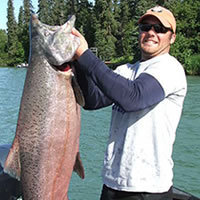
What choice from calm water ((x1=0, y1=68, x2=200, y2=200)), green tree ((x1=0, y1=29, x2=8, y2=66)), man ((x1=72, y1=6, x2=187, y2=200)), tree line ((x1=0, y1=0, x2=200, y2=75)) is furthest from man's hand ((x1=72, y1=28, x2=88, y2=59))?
green tree ((x1=0, y1=29, x2=8, y2=66))

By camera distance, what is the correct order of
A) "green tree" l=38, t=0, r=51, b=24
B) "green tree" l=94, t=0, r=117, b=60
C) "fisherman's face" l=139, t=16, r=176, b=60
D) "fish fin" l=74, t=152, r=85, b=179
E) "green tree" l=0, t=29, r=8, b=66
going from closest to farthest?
"fish fin" l=74, t=152, r=85, b=179 < "fisherman's face" l=139, t=16, r=176, b=60 < "green tree" l=38, t=0, r=51, b=24 < "green tree" l=94, t=0, r=117, b=60 < "green tree" l=0, t=29, r=8, b=66

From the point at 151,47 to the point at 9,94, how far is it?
24.0 metres

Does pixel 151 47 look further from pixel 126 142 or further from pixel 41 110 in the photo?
pixel 41 110

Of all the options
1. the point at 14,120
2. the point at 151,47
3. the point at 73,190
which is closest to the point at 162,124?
the point at 151,47

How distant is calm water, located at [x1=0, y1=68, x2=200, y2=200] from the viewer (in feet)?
27.8

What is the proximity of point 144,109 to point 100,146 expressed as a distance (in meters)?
9.59

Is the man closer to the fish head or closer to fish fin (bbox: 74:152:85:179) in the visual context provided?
the fish head

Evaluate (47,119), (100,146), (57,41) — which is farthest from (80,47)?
(100,146)

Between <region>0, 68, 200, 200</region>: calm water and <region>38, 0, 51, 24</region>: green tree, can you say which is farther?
<region>0, 68, 200, 200</region>: calm water

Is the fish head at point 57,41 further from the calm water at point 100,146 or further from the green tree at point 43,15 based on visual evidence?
the calm water at point 100,146

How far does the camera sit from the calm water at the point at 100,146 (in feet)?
27.8

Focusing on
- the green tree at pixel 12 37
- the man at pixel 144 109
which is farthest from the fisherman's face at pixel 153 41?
the green tree at pixel 12 37

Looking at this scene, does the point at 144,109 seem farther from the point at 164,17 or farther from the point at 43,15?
the point at 43,15

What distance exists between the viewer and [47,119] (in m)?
2.16
